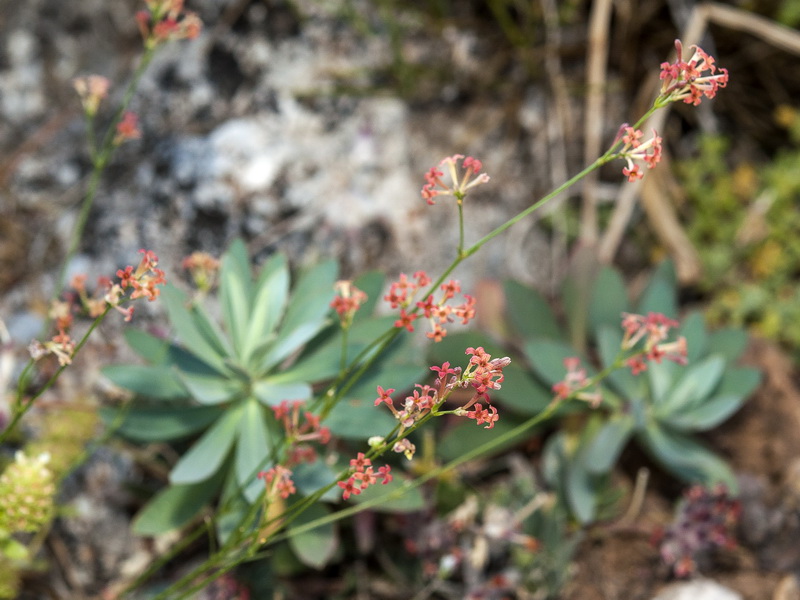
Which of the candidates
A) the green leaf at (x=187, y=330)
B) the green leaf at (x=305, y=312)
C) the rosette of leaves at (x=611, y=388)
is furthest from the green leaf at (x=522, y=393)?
the green leaf at (x=187, y=330)

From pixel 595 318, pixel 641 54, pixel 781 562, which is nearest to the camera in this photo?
pixel 781 562

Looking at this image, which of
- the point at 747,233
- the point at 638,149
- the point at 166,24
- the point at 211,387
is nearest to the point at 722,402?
the point at 747,233

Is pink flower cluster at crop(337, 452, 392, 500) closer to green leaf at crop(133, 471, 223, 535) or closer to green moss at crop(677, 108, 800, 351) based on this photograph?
green leaf at crop(133, 471, 223, 535)

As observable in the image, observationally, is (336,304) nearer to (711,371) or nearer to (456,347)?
(456,347)

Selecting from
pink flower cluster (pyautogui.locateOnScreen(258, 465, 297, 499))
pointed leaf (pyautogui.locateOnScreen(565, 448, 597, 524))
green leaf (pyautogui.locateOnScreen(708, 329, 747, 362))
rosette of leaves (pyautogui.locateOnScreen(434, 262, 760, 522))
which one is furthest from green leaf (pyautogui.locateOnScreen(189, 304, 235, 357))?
green leaf (pyautogui.locateOnScreen(708, 329, 747, 362))

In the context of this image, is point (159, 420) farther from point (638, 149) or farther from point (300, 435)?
point (638, 149)

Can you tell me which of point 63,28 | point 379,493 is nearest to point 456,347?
point 379,493

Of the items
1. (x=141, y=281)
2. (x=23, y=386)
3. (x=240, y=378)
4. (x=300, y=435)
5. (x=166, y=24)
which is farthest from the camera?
(x=240, y=378)
